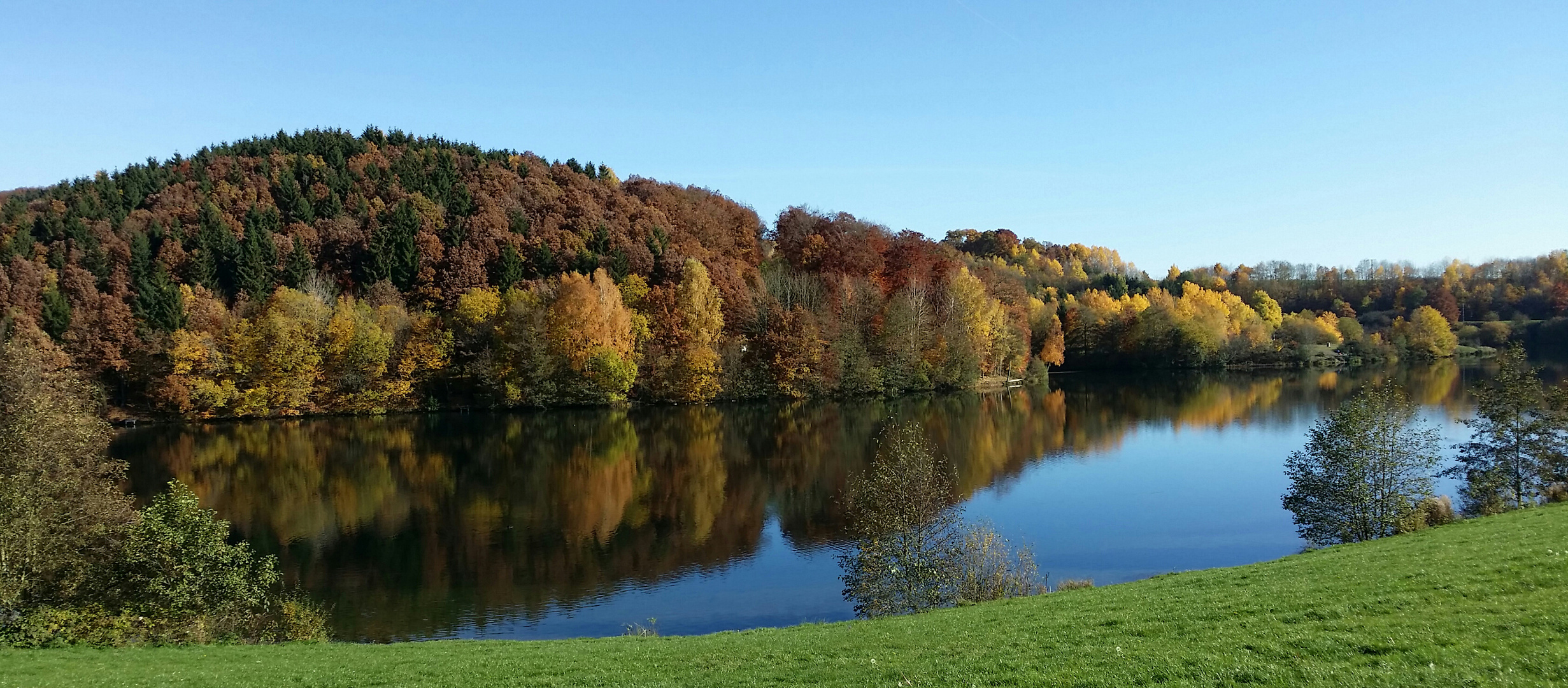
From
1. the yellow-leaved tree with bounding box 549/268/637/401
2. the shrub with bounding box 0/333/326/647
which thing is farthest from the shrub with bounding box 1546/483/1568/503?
the yellow-leaved tree with bounding box 549/268/637/401

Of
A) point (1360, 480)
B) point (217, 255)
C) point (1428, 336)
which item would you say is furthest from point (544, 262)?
point (1428, 336)

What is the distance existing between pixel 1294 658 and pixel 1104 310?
102 metres

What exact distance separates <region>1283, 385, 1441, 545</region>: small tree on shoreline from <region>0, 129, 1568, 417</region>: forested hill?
46309 millimetres

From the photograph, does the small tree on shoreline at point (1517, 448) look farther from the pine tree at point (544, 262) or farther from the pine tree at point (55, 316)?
the pine tree at point (55, 316)

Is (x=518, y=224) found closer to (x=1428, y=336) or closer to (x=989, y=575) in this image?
(x=989, y=575)

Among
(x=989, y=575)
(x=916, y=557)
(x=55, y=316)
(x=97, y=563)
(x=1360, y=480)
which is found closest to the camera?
(x=97, y=563)

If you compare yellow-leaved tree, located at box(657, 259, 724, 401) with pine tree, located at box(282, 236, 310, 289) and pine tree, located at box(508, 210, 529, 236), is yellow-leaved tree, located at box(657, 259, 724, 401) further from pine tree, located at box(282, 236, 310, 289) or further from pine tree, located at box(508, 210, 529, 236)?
pine tree, located at box(282, 236, 310, 289)

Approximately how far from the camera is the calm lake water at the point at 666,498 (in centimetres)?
2200

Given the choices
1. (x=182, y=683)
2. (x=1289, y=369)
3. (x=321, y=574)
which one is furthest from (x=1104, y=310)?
(x=182, y=683)

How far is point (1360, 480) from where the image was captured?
2319cm

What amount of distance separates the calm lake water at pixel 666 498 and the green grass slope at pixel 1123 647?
18.4 feet

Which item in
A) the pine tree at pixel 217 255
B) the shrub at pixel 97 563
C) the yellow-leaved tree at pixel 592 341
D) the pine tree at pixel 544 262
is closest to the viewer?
the shrub at pixel 97 563

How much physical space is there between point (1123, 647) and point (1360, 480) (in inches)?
705

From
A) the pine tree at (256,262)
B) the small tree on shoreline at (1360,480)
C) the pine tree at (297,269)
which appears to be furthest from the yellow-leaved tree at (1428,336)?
the pine tree at (256,262)
